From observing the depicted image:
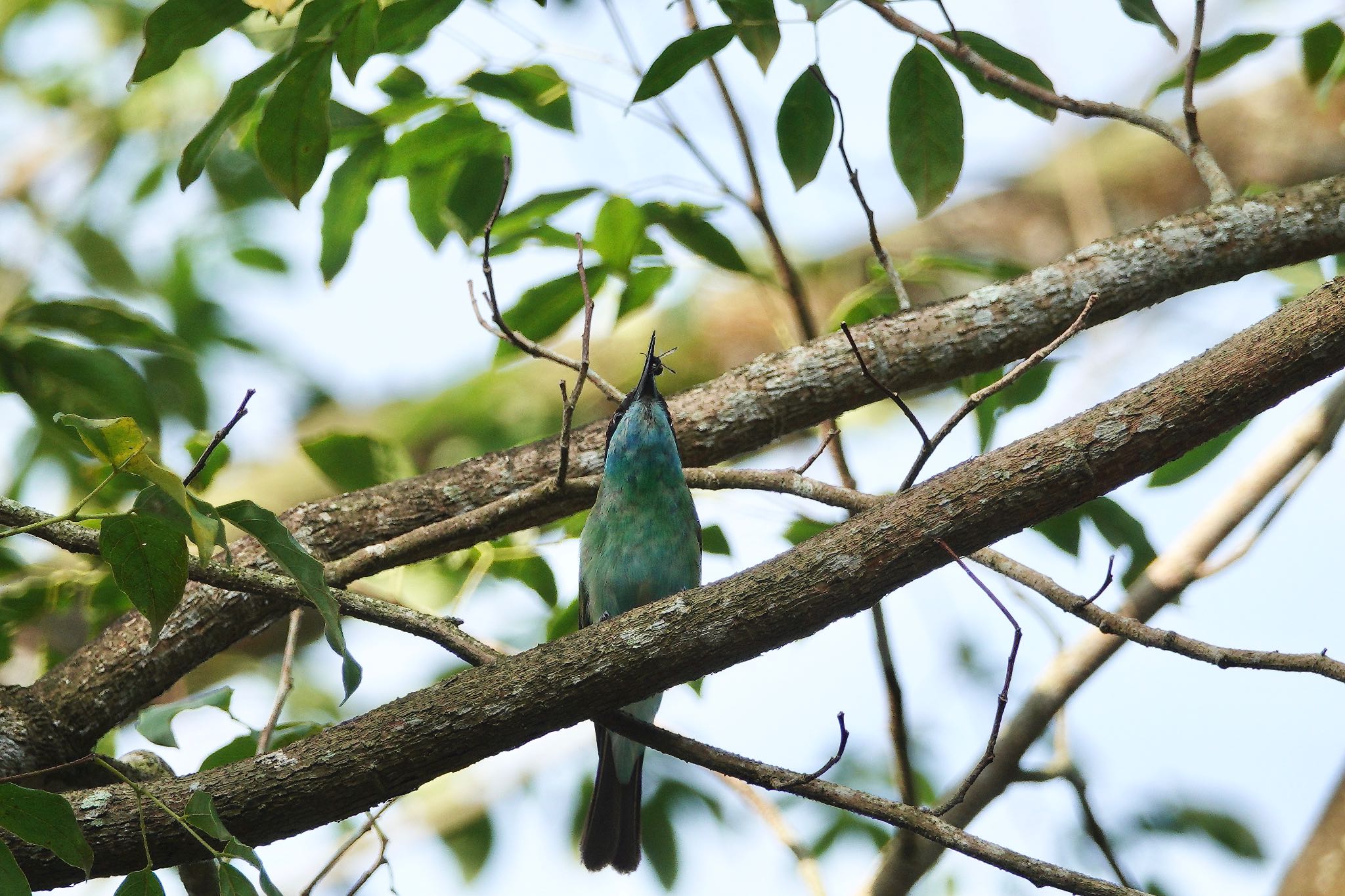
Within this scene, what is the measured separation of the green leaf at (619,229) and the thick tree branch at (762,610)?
148 cm

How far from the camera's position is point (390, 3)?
119 inches

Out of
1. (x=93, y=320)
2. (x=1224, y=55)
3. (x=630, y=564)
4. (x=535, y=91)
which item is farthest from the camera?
(x=630, y=564)

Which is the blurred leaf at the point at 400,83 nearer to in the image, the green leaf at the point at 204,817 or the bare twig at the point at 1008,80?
the bare twig at the point at 1008,80

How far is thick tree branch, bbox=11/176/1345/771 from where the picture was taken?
11.4 feet

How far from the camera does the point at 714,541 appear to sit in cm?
379

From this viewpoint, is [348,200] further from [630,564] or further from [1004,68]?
[1004,68]

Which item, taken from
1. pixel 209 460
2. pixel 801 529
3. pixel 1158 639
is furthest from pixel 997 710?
pixel 209 460

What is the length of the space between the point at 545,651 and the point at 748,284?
434cm

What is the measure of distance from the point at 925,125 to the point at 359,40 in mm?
1470

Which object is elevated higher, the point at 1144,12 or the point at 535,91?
the point at 535,91

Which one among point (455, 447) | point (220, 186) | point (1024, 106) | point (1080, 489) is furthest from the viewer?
point (455, 447)

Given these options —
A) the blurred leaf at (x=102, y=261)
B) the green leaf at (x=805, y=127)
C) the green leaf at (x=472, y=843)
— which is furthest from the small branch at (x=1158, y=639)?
the blurred leaf at (x=102, y=261)

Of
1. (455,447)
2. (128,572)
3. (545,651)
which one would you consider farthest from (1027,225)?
(128,572)

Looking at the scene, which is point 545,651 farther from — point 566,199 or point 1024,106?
point 1024,106
